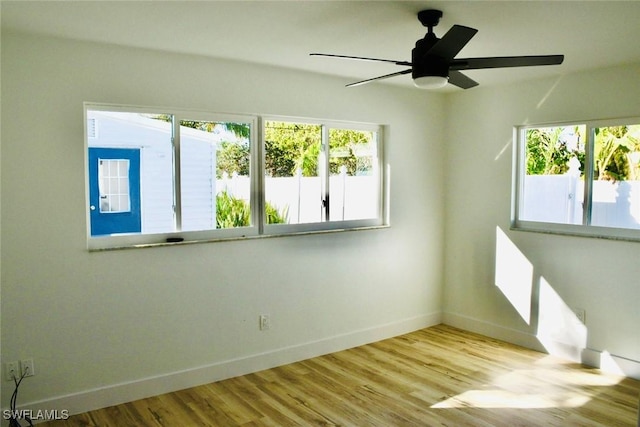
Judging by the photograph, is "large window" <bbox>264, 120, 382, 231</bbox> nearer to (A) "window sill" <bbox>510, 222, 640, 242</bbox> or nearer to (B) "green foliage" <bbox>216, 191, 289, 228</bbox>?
(B) "green foliage" <bbox>216, 191, 289, 228</bbox>

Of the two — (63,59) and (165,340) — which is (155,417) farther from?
(63,59)

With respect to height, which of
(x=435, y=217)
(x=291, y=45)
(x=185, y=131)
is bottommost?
(x=435, y=217)

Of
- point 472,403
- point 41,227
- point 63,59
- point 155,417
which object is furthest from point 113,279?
point 472,403

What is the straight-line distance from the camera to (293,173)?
4.08 meters

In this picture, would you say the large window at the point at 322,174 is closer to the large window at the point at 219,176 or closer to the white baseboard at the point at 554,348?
the large window at the point at 219,176

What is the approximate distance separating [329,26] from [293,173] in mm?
1496

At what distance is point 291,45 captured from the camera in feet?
10.5

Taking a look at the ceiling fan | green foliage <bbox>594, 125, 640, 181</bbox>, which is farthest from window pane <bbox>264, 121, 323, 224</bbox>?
green foliage <bbox>594, 125, 640, 181</bbox>

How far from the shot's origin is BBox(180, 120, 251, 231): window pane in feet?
11.6

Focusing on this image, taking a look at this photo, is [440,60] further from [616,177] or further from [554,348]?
[554,348]

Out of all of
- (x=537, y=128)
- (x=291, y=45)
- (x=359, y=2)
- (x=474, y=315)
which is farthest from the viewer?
(x=474, y=315)

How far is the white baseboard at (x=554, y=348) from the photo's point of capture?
3772 mm

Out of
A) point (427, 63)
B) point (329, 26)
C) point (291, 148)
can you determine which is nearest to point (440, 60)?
point (427, 63)

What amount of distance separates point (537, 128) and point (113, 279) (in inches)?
144
